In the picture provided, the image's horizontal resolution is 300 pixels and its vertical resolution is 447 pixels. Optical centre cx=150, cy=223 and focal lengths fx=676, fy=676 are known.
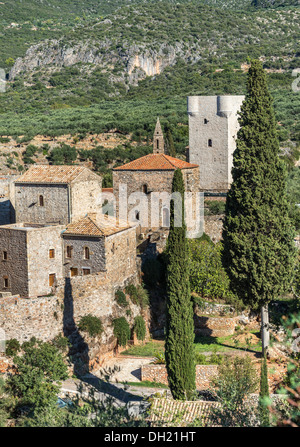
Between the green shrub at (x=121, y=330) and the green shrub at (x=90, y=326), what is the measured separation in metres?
1.04

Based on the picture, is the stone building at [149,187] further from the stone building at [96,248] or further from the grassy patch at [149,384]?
the grassy patch at [149,384]

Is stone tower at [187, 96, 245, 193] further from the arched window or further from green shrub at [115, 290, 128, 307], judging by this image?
green shrub at [115, 290, 128, 307]

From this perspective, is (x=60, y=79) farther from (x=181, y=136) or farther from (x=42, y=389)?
(x=42, y=389)

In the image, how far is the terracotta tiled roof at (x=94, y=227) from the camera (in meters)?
28.3

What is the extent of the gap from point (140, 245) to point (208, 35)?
69.0m

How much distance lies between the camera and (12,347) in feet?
77.4

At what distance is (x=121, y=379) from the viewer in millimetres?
24531

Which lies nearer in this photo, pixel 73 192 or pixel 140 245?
pixel 73 192

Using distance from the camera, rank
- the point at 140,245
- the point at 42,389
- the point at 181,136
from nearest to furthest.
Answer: the point at 42,389 → the point at 140,245 → the point at 181,136

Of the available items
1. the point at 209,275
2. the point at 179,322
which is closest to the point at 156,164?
the point at 209,275

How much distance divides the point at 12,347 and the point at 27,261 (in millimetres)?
4473

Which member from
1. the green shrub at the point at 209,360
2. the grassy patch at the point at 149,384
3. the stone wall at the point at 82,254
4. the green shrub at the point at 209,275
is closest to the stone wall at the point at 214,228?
the green shrub at the point at 209,275

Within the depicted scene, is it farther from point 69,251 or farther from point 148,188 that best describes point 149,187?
point 69,251
